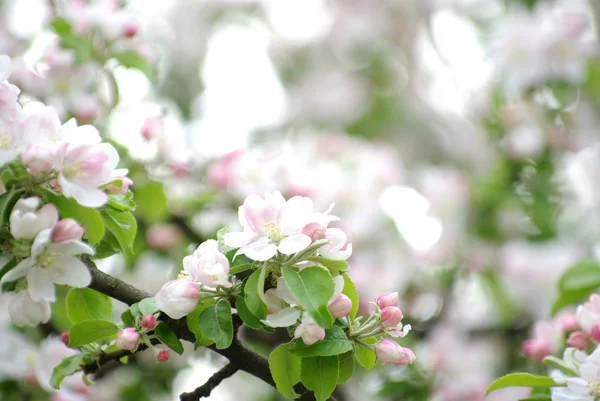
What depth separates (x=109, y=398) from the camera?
1823mm

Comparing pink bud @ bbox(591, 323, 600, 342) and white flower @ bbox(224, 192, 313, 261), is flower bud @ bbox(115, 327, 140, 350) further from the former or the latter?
pink bud @ bbox(591, 323, 600, 342)

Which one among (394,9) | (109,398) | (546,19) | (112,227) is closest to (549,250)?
(546,19)

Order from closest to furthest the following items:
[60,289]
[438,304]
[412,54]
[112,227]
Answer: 1. [112,227]
2. [60,289]
3. [438,304]
4. [412,54]

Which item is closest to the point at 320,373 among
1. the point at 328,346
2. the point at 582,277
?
the point at 328,346

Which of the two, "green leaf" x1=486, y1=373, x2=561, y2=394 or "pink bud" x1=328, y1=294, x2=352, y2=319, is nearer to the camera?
"pink bud" x1=328, y1=294, x2=352, y2=319

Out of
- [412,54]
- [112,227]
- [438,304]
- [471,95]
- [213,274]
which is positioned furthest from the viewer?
[412,54]

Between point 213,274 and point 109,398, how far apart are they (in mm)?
1144

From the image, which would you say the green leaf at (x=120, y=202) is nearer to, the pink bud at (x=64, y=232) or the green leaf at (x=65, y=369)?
the pink bud at (x=64, y=232)

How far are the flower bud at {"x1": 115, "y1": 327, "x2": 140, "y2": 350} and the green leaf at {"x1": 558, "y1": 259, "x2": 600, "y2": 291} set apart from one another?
2.88 feet

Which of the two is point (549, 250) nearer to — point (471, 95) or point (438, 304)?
point (438, 304)

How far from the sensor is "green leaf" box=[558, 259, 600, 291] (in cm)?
138

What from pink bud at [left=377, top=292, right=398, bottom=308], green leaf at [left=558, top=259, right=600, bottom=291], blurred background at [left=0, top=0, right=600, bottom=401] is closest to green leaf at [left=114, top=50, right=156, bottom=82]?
blurred background at [left=0, top=0, right=600, bottom=401]

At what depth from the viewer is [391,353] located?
2.72ft

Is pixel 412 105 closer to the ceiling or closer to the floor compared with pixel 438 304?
closer to the ceiling
